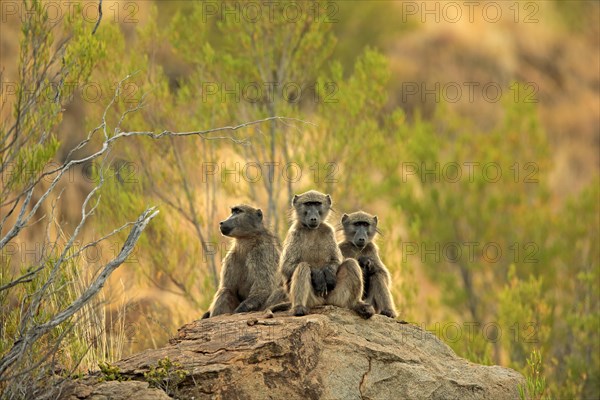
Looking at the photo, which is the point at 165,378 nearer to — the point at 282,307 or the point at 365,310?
the point at 282,307

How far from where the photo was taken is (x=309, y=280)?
8.48 m

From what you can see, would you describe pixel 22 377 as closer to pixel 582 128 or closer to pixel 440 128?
pixel 440 128

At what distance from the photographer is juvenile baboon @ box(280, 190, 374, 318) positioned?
848cm

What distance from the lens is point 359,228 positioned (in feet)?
30.9

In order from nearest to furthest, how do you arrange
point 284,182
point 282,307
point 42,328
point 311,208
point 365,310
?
point 42,328
point 365,310
point 282,307
point 311,208
point 284,182

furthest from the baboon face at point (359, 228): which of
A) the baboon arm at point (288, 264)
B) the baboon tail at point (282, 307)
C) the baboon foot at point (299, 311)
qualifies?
the baboon foot at point (299, 311)

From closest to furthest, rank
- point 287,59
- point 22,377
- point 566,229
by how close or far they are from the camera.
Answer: point 22,377
point 287,59
point 566,229

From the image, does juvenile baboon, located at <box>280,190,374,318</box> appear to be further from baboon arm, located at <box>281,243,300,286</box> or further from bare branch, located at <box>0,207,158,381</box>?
bare branch, located at <box>0,207,158,381</box>

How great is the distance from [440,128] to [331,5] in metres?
6.37

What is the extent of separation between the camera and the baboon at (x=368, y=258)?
30.1ft

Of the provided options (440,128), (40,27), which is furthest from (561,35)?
(40,27)

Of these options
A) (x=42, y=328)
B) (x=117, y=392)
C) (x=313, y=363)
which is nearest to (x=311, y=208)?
(x=313, y=363)

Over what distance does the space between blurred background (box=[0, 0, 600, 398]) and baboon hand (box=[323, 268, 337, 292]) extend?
1.20 metres

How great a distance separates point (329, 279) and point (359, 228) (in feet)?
3.30
